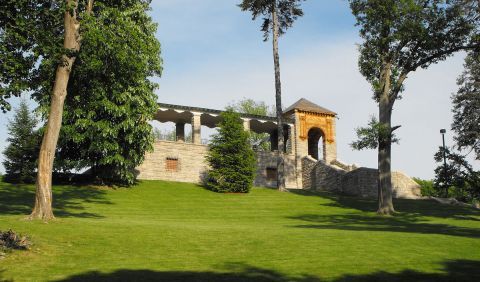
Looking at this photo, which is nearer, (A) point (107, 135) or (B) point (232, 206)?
(B) point (232, 206)

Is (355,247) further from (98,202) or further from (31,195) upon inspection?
(31,195)

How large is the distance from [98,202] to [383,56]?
68.7ft

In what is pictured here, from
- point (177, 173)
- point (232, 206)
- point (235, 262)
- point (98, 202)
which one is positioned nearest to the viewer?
point (235, 262)

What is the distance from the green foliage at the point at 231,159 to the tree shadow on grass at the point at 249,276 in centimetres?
2832

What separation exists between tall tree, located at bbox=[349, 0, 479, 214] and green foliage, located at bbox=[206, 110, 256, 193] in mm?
12237

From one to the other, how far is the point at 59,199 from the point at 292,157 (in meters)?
27.5

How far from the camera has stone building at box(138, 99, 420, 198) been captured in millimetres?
43781

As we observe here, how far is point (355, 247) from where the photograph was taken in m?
12.8

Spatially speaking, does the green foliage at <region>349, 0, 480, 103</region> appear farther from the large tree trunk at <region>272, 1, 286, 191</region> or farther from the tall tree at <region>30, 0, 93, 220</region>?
the tall tree at <region>30, 0, 93, 220</region>

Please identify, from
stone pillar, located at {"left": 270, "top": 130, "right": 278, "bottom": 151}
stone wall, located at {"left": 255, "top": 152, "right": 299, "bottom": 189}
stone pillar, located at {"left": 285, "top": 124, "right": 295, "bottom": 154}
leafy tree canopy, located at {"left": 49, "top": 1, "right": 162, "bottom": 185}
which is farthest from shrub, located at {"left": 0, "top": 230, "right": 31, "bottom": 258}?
stone pillar, located at {"left": 270, "top": 130, "right": 278, "bottom": 151}

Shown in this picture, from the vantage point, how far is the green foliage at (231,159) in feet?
127

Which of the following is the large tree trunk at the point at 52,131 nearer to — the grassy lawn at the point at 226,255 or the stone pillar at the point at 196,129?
the grassy lawn at the point at 226,255

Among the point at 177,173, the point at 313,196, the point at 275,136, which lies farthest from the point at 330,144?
the point at 177,173

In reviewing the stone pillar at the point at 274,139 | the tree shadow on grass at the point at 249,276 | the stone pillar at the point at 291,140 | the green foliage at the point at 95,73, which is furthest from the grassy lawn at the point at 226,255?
the stone pillar at the point at 274,139
